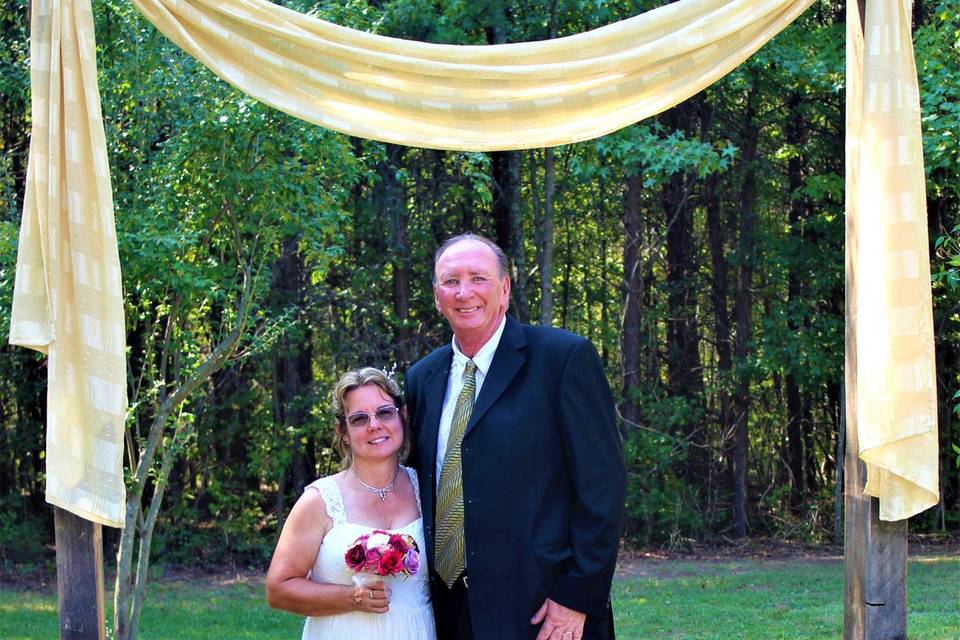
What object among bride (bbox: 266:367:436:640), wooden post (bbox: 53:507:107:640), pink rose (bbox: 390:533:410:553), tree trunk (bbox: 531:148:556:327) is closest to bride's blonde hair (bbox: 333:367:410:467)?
bride (bbox: 266:367:436:640)

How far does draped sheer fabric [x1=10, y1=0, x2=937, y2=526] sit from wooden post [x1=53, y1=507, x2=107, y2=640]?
0.09 meters

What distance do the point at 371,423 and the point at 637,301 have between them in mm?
9464

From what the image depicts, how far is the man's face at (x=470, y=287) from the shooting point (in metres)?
3.44

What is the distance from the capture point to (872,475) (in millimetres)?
3295

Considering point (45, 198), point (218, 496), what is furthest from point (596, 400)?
point (218, 496)

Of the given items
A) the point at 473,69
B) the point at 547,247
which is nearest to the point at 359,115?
the point at 473,69

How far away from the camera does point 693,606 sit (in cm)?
894

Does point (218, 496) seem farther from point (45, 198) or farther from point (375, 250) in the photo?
point (45, 198)

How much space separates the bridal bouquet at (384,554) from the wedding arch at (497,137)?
2.16 ft

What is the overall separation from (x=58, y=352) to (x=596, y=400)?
148cm

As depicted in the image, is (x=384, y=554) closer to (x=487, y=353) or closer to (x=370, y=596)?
(x=370, y=596)

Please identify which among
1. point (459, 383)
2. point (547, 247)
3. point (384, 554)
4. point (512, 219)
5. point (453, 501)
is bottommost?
point (384, 554)

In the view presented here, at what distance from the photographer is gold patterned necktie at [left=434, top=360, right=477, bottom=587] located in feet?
11.2

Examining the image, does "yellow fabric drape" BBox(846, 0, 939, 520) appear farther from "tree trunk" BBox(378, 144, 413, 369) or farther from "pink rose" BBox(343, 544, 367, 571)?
"tree trunk" BBox(378, 144, 413, 369)
